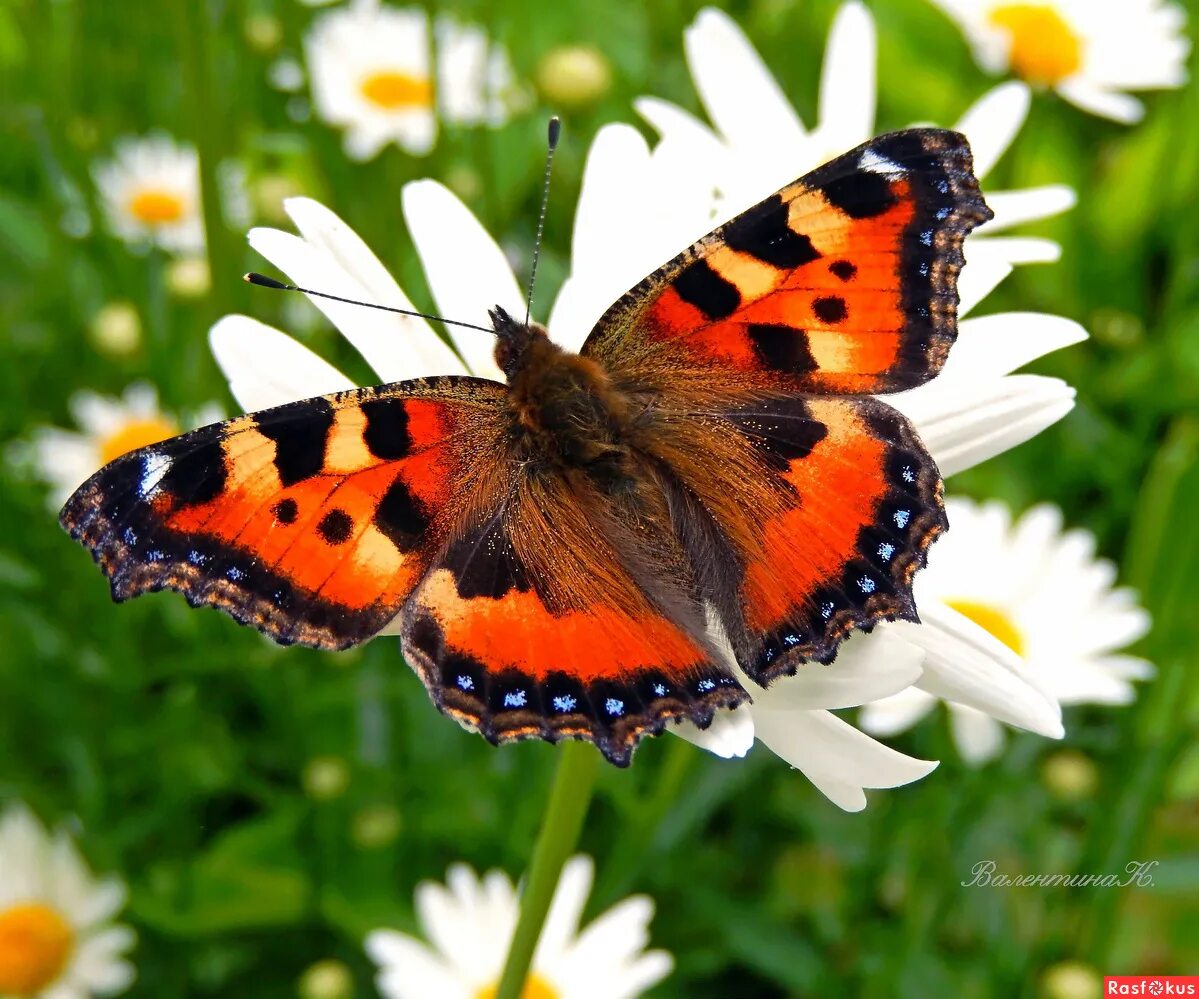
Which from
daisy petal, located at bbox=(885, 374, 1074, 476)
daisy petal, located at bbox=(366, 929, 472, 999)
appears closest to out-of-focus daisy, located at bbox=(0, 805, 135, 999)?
daisy petal, located at bbox=(366, 929, 472, 999)

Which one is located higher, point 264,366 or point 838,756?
point 264,366

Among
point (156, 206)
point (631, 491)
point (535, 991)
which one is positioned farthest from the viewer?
point (156, 206)

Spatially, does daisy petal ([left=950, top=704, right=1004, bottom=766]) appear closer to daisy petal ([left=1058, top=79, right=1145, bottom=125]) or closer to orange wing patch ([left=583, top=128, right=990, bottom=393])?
orange wing patch ([left=583, top=128, right=990, bottom=393])

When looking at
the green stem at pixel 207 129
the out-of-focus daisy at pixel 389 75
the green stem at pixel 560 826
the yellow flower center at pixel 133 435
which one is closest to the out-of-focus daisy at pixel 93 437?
the yellow flower center at pixel 133 435

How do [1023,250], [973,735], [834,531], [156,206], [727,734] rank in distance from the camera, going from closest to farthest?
1. [727,734]
2. [834,531]
3. [1023,250]
4. [973,735]
5. [156,206]

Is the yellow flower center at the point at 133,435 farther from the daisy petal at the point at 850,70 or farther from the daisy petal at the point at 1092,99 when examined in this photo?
the daisy petal at the point at 1092,99

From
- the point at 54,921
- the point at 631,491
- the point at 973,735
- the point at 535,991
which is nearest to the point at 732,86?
the point at 631,491

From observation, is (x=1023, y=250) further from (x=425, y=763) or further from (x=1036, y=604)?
(x=425, y=763)
